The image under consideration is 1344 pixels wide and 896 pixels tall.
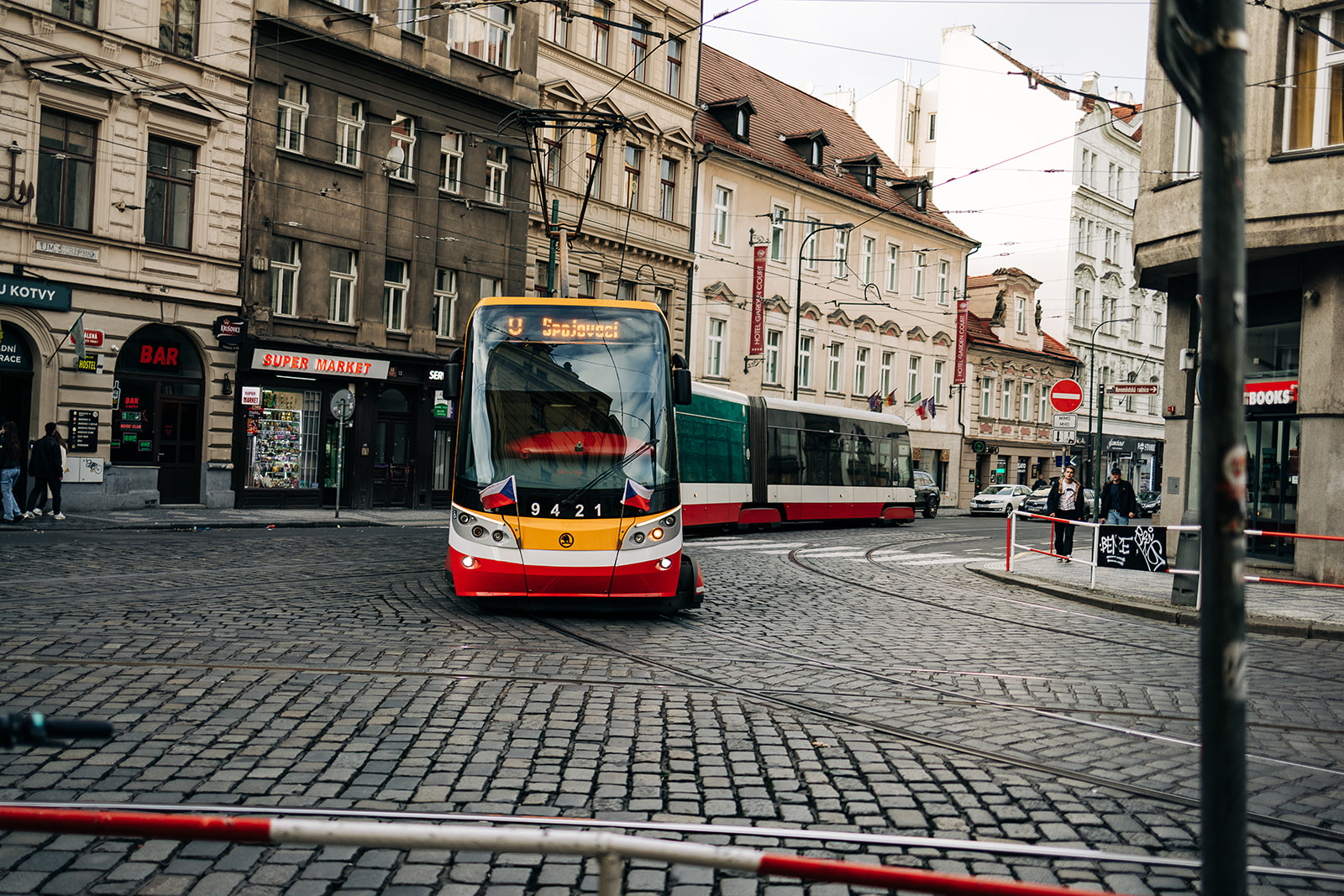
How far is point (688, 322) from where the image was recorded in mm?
39469

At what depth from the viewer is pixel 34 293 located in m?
21.8

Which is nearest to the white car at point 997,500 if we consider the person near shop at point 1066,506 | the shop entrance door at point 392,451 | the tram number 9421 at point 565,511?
the person near shop at point 1066,506

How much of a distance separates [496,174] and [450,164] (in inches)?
68.5

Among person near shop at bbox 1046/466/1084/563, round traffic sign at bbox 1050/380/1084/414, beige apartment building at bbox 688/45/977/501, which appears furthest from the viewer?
beige apartment building at bbox 688/45/977/501

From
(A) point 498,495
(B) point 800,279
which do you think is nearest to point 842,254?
(B) point 800,279

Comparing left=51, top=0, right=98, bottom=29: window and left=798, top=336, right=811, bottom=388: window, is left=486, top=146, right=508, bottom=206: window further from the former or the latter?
left=798, top=336, right=811, bottom=388: window

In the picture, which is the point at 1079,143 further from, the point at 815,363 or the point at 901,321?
the point at 815,363

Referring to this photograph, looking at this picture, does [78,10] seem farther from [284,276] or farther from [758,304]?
[758,304]

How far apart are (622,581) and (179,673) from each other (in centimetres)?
429

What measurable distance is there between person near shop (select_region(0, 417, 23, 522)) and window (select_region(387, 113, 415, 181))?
1203 cm

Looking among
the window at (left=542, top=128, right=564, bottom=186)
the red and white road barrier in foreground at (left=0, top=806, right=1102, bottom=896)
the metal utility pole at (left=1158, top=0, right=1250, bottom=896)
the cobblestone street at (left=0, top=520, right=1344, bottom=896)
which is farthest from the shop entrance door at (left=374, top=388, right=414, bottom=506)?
the metal utility pole at (left=1158, top=0, right=1250, bottom=896)

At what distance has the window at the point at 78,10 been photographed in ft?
73.5

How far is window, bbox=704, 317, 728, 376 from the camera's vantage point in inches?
1592

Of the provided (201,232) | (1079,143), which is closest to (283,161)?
(201,232)
